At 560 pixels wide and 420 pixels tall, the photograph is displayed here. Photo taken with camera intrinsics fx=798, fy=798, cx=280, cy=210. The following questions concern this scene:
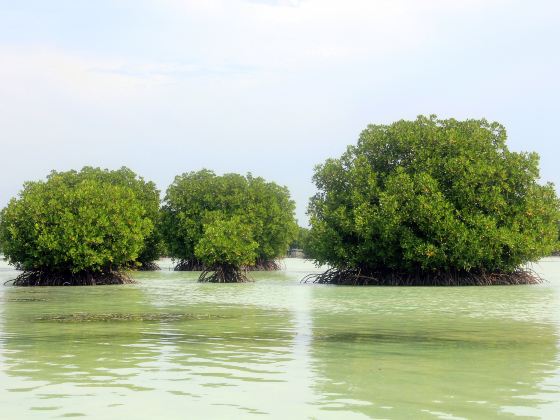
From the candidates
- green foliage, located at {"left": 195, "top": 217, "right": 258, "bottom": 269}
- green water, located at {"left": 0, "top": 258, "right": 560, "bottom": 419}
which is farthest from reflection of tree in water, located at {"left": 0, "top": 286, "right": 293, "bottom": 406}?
green foliage, located at {"left": 195, "top": 217, "right": 258, "bottom": 269}

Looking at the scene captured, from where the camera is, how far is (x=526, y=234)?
36.6 metres

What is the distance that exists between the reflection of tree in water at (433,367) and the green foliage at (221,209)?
3931 cm

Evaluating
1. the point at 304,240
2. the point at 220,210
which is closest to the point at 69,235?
the point at 220,210

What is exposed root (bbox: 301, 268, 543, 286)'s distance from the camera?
119 feet

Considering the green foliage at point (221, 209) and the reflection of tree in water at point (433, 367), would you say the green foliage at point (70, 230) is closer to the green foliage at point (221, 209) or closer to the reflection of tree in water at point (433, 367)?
the green foliage at point (221, 209)

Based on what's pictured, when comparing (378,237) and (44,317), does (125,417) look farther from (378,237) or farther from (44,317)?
(378,237)

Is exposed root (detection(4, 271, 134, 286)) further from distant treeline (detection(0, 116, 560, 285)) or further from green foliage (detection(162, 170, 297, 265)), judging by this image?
green foliage (detection(162, 170, 297, 265))

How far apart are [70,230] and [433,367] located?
28.6 m

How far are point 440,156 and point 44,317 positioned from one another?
74.7ft

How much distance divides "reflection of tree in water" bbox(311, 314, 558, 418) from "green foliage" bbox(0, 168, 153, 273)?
22.1 m

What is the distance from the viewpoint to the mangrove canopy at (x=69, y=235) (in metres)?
37.1

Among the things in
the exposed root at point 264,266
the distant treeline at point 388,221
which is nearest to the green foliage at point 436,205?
the distant treeline at point 388,221

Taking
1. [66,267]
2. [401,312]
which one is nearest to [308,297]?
[401,312]

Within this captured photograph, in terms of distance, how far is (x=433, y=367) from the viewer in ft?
36.3
